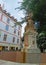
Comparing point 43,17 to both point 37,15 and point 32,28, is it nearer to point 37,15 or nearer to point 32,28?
point 37,15

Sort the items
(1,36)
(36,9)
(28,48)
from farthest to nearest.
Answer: (1,36), (36,9), (28,48)

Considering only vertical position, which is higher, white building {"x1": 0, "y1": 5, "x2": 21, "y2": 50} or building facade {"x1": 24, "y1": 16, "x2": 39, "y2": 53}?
white building {"x1": 0, "y1": 5, "x2": 21, "y2": 50}

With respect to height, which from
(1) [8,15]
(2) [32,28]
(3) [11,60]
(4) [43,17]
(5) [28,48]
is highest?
(1) [8,15]

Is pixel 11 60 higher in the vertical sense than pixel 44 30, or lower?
lower

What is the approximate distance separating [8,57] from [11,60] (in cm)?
56

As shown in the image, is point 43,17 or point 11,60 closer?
point 11,60

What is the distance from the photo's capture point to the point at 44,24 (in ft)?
62.7

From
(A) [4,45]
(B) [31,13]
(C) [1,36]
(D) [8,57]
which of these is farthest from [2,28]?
(D) [8,57]

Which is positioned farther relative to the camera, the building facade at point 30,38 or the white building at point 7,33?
the white building at point 7,33

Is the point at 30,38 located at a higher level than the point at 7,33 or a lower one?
lower

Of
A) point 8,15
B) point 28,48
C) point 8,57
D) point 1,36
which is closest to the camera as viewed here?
point 28,48

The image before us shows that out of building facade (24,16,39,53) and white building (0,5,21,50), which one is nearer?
building facade (24,16,39,53)

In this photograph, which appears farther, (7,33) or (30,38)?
(7,33)

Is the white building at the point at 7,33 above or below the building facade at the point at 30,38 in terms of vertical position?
above
